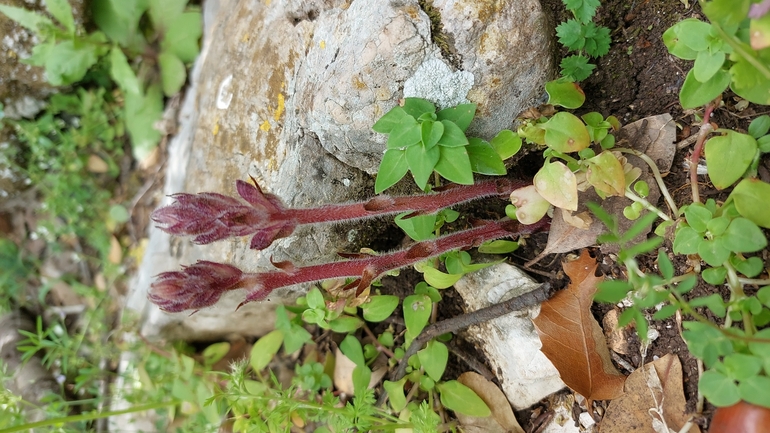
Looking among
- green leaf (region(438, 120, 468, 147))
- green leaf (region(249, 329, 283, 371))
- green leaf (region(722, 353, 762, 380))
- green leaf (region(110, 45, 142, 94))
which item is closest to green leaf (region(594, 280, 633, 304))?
green leaf (region(722, 353, 762, 380))

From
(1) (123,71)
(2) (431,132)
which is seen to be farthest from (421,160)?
(1) (123,71)

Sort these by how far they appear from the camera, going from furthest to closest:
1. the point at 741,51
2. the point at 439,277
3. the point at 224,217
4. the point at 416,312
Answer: the point at 416,312, the point at 439,277, the point at 224,217, the point at 741,51

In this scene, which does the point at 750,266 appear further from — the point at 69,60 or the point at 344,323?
the point at 69,60

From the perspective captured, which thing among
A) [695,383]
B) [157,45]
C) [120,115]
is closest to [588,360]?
[695,383]

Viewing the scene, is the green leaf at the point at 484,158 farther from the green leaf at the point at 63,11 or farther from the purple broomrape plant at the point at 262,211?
the green leaf at the point at 63,11

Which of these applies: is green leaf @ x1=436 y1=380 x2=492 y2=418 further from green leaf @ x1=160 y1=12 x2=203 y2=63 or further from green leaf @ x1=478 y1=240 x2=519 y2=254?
green leaf @ x1=160 y1=12 x2=203 y2=63

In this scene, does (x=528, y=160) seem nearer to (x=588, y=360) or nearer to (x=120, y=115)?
(x=588, y=360)
